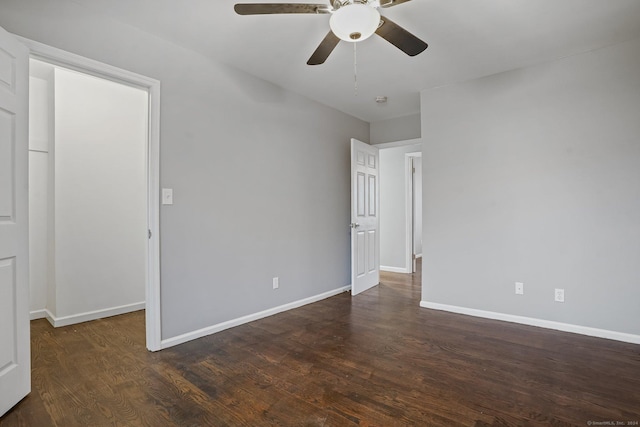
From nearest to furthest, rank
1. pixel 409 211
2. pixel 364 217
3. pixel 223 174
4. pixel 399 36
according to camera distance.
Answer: pixel 399 36
pixel 223 174
pixel 364 217
pixel 409 211

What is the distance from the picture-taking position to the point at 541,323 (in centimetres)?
300

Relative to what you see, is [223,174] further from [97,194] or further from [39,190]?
[39,190]

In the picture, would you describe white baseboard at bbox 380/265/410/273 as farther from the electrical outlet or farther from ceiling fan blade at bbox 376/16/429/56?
ceiling fan blade at bbox 376/16/429/56

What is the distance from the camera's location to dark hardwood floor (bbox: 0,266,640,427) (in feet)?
5.52

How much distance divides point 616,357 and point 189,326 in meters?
3.26

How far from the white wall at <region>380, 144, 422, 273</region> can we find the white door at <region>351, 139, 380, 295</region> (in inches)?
49.8

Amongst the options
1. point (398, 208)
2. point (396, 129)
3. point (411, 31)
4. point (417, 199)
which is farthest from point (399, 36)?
point (417, 199)

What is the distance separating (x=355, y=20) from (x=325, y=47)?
16.5 inches

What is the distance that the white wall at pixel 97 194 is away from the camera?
3148mm

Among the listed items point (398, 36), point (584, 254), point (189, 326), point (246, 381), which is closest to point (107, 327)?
point (189, 326)

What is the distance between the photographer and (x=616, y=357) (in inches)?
92.4

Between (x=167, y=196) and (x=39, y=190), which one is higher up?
(x=39, y=190)

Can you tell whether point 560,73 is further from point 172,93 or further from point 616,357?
point 172,93

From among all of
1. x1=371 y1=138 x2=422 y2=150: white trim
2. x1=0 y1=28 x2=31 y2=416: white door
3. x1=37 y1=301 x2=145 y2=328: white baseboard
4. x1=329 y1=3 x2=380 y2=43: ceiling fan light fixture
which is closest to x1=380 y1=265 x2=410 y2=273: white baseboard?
x1=371 y1=138 x2=422 y2=150: white trim
